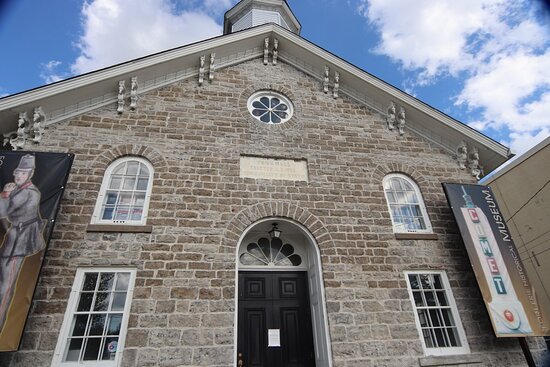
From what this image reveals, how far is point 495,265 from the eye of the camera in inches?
249

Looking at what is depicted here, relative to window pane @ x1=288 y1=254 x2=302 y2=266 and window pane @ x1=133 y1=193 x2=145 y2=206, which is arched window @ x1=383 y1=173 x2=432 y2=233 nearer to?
window pane @ x1=288 y1=254 x2=302 y2=266

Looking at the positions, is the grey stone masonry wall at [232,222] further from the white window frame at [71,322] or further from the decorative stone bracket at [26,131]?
the decorative stone bracket at [26,131]

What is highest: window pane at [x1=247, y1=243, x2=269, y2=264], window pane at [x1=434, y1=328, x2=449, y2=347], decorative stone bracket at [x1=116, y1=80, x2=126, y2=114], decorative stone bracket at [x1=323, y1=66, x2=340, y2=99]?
decorative stone bracket at [x1=323, y1=66, x2=340, y2=99]

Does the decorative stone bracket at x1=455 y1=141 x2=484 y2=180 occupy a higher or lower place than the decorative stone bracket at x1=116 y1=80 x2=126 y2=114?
lower

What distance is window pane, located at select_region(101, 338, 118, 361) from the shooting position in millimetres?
4859

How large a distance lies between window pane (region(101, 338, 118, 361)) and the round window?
5496 millimetres

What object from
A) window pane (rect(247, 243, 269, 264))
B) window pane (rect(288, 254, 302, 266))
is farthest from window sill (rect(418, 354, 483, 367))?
window pane (rect(247, 243, 269, 264))

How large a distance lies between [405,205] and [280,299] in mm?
3656

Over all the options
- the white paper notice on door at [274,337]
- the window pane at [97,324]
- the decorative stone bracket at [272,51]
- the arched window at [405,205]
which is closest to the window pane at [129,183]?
the window pane at [97,324]

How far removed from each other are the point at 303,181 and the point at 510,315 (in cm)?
477

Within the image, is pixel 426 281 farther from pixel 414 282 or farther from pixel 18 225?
pixel 18 225

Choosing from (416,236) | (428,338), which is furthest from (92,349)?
(416,236)

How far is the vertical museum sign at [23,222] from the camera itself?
14.9 ft

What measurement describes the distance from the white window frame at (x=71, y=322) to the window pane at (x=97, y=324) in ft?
1.01
